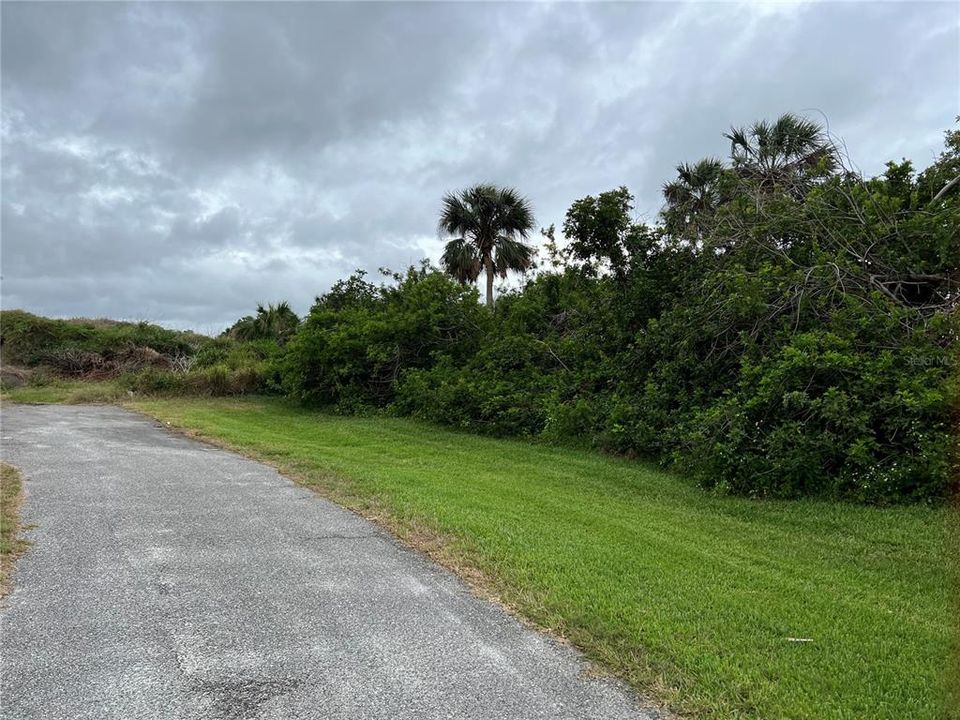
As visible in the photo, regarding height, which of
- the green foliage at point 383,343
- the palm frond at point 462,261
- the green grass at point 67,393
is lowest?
the green grass at point 67,393

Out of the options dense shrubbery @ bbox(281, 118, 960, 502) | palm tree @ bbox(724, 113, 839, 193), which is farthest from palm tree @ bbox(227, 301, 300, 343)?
palm tree @ bbox(724, 113, 839, 193)

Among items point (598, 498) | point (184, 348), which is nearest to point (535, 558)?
point (598, 498)

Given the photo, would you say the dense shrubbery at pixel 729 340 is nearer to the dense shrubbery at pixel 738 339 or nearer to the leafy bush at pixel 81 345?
the dense shrubbery at pixel 738 339

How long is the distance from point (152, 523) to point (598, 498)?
508 centimetres

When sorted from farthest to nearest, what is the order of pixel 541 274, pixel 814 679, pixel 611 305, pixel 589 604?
pixel 541 274 → pixel 611 305 → pixel 589 604 → pixel 814 679

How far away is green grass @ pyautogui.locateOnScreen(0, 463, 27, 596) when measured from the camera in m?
4.94

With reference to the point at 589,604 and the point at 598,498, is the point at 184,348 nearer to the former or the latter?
the point at 598,498

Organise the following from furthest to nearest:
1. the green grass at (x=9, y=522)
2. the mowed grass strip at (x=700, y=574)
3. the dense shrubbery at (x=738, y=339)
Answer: the dense shrubbery at (x=738, y=339) → the green grass at (x=9, y=522) → the mowed grass strip at (x=700, y=574)

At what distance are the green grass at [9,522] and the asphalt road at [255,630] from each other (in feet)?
0.33

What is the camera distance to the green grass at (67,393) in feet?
72.5

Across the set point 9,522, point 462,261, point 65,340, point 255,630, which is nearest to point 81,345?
point 65,340

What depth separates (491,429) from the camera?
595 inches

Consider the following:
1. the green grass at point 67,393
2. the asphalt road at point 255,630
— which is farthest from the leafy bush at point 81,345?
the asphalt road at point 255,630

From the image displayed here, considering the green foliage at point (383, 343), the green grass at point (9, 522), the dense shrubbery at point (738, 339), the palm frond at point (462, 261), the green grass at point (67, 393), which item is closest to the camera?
the green grass at point (9, 522)
